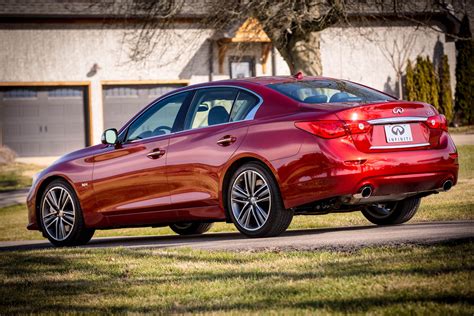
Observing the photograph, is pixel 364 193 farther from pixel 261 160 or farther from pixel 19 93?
pixel 19 93

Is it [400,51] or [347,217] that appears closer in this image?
[347,217]

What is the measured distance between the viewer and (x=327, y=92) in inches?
354

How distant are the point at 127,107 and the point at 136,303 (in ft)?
91.7

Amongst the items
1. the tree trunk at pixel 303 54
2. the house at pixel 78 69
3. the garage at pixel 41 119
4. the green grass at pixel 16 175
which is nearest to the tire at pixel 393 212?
the tree trunk at pixel 303 54

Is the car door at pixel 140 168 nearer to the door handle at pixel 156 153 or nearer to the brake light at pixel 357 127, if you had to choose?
the door handle at pixel 156 153

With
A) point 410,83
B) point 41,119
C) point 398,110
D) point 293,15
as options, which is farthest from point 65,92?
point 398,110

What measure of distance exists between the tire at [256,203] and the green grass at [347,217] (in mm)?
3291

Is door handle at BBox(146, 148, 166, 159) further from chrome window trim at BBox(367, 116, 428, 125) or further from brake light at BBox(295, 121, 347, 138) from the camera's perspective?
chrome window trim at BBox(367, 116, 428, 125)

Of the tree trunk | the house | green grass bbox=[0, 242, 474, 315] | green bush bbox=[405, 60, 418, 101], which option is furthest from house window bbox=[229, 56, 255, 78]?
green grass bbox=[0, 242, 474, 315]

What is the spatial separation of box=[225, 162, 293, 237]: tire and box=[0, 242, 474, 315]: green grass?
94 cm

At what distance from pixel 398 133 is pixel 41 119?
25.7 metres

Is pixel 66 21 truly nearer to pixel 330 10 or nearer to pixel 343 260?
pixel 330 10

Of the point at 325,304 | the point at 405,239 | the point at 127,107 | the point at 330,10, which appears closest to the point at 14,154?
the point at 127,107

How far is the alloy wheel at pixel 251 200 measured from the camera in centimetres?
876
